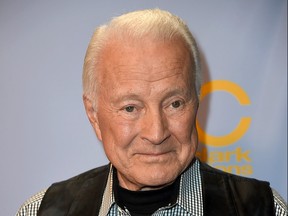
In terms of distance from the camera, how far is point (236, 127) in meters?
1.66

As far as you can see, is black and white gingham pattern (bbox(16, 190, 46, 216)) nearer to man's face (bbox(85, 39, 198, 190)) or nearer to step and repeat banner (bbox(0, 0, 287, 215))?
step and repeat banner (bbox(0, 0, 287, 215))

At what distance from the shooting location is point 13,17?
5.39 ft

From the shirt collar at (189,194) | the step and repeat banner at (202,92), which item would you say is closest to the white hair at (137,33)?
the shirt collar at (189,194)

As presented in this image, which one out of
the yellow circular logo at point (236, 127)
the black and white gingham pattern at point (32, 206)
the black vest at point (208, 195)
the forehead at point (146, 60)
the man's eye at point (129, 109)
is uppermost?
the forehead at point (146, 60)

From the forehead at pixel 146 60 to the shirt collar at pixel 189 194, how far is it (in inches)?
12.0

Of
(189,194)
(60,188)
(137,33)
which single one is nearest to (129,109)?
(137,33)

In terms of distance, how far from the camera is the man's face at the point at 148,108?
117 centimetres

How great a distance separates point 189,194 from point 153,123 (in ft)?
0.86

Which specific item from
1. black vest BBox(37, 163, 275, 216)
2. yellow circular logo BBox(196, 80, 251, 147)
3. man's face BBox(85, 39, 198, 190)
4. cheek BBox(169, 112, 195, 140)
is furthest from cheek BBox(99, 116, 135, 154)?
yellow circular logo BBox(196, 80, 251, 147)

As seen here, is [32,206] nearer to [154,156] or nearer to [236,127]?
[154,156]

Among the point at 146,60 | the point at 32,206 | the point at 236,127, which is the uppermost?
the point at 146,60

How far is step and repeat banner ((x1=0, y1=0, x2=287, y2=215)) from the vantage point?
1.64 m

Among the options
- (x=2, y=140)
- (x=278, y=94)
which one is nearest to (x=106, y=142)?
(x=2, y=140)

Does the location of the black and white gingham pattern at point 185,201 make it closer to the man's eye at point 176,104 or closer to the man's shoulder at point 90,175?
the man's shoulder at point 90,175
